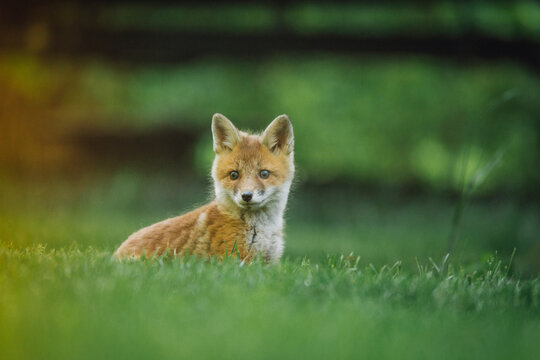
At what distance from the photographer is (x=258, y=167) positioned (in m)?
3.97

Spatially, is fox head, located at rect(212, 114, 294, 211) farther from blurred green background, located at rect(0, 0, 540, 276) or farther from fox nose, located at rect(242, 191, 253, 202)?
blurred green background, located at rect(0, 0, 540, 276)

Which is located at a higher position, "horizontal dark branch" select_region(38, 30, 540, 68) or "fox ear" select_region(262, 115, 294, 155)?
"horizontal dark branch" select_region(38, 30, 540, 68)

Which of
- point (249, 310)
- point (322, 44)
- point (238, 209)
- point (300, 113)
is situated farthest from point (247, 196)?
point (300, 113)

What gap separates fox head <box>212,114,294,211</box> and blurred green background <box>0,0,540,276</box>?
5.98ft

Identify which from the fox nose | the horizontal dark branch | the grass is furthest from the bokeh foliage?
the grass

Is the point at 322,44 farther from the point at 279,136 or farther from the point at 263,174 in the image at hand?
the point at 263,174

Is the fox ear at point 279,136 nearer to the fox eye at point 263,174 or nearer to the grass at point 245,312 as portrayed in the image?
the fox eye at point 263,174

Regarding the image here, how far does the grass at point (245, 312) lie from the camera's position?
2.17 meters

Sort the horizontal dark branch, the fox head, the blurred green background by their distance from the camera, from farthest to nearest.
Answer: the blurred green background
the horizontal dark branch
the fox head

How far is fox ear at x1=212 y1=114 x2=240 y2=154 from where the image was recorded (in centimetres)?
402

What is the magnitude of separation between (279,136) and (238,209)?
642mm

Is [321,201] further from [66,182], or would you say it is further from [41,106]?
[41,106]

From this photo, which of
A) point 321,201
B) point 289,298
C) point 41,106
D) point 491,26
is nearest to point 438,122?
point 321,201

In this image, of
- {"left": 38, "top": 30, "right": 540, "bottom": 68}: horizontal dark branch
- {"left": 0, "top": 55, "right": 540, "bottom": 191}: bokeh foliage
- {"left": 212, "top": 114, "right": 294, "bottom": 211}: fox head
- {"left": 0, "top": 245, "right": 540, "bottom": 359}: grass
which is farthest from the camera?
{"left": 0, "top": 55, "right": 540, "bottom": 191}: bokeh foliage
